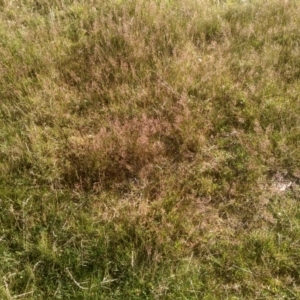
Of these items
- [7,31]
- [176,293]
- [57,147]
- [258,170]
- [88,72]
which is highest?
[7,31]

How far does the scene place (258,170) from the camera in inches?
157

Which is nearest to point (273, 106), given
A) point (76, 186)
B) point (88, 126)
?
point (88, 126)

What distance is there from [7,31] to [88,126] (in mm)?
1942

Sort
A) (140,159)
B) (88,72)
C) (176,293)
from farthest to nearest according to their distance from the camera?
1. (88,72)
2. (140,159)
3. (176,293)

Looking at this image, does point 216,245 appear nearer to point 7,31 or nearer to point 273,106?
point 273,106

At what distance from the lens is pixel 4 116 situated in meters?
4.33

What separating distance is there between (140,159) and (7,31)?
2653 mm

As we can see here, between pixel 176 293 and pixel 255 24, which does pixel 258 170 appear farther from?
pixel 255 24

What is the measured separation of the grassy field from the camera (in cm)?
329

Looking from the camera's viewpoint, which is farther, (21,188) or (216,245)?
(21,188)

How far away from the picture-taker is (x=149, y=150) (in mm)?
4043

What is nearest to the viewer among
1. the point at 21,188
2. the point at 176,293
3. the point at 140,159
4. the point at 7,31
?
the point at 176,293

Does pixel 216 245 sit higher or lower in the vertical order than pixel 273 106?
lower

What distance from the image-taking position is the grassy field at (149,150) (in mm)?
3289
